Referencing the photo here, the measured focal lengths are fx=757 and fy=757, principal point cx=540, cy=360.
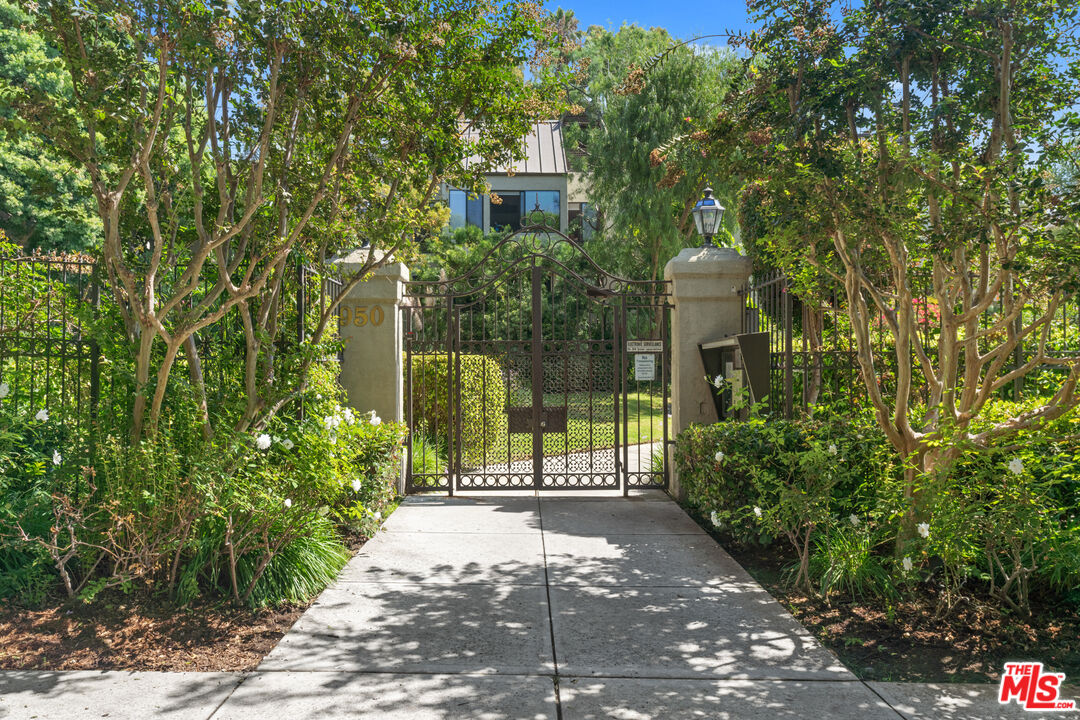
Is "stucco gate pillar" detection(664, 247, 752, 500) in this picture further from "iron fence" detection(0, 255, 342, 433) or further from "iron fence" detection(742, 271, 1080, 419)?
"iron fence" detection(0, 255, 342, 433)

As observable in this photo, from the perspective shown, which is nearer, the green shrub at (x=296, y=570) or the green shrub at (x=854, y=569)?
the green shrub at (x=296, y=570)

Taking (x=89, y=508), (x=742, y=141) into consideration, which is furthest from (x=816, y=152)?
(x=89, y=508)

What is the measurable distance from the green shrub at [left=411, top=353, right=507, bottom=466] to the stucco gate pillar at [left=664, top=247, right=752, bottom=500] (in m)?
3.12

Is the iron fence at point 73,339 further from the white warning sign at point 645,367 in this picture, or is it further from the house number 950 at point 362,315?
the white warning sign at point 645,367

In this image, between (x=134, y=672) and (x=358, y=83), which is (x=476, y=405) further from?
(x=134, y=672)

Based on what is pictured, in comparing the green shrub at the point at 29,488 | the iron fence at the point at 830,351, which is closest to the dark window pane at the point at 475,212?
the iron fence at the point at 830,351

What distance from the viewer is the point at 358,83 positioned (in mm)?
5672

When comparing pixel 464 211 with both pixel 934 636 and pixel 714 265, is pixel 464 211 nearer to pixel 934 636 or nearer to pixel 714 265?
pixel 714 265

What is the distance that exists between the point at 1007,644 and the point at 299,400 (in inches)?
213

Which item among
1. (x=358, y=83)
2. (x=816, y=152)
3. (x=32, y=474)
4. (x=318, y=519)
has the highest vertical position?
(x=358, y=83)

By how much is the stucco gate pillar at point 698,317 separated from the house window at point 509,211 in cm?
1984

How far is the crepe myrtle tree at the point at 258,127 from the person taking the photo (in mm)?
4887

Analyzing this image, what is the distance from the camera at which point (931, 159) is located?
4836 mm

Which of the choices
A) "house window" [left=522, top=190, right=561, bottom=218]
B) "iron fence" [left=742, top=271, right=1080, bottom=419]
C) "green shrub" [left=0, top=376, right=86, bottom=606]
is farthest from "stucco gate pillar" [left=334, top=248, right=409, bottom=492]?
"house window" [left=522, top=190, right=561, bottom=218]
